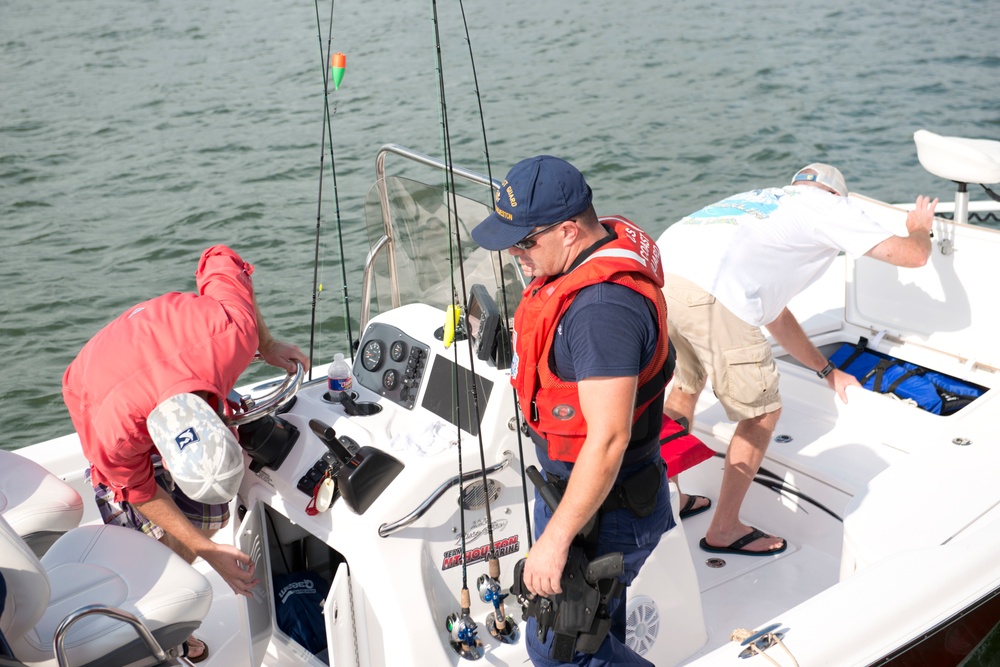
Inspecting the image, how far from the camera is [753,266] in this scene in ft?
9.69

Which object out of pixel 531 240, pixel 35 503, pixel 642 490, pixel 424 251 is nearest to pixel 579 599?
pixel 642 490

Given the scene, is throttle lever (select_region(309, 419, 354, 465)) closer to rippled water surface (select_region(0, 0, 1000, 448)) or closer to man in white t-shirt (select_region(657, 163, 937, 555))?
man in white t-shirt (select_region(657, 163, 937, 555))

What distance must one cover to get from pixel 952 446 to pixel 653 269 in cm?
154

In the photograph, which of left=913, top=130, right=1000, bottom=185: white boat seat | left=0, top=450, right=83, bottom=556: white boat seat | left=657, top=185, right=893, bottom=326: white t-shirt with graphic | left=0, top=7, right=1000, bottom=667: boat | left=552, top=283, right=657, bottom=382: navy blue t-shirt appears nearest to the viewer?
left=552, top=283, right=657, bottom=382: navy blue t-shirt

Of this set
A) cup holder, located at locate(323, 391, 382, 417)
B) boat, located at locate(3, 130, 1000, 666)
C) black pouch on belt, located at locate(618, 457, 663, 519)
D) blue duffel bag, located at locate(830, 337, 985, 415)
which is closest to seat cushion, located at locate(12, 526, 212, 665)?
boat, located at locate(3, 130, 1000, 666)

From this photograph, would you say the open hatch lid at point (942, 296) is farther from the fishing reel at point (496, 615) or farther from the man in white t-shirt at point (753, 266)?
the fishing reel at point (496, 615)

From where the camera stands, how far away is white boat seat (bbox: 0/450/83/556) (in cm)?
256

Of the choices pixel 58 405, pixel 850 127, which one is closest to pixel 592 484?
pixel 58 405

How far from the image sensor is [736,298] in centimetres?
293

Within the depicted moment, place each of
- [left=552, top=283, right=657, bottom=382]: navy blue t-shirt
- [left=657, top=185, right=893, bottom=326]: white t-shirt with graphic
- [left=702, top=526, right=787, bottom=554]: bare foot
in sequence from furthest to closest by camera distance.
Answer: [left=702, top=526, right=787, bottom=554]: bare foot → [left=657, top=185, right=893, bottom=326]: white t-shirt with graphic → [left=552, top=283, right=657, bottom=382]: navy blue t-shirt

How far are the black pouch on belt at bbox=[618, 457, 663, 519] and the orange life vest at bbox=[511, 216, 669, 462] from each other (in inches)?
4.8

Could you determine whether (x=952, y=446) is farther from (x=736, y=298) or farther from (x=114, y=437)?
(x=114, y=437)

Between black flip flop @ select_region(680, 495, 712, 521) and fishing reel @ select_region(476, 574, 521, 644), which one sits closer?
fishing reel @ select_region(476, 574, 521, 644)

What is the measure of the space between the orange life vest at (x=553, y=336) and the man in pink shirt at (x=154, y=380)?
0.75m
